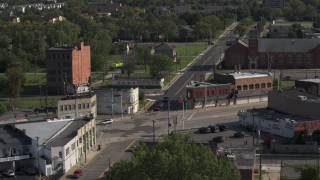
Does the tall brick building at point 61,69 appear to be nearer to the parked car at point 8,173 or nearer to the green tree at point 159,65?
the green tree at point 159,65

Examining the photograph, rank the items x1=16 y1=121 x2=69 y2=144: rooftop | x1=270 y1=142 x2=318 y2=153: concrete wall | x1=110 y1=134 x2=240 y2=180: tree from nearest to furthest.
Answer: x1=110 y1=134 x2=240 y2=180: tree < x1=16 y1=121 x2=69 y2=144: rooftop < x1=270 y1=142 x2=318 y2=153: concrete wall

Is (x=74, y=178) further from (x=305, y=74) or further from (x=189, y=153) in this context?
(x=305, y=74)

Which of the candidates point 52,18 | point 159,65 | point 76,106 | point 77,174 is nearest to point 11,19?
point 52,18

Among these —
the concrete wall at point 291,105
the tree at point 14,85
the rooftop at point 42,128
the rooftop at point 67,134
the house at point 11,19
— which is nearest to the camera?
the rooftop at point 67,134

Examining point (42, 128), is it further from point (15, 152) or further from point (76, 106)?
point (76, 106)

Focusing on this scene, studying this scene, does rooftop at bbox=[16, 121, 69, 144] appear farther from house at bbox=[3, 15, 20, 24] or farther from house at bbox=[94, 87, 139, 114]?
house at bbox=[3, 15, 20, 24]

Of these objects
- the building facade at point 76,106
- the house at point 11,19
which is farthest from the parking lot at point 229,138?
the house at point 11,19

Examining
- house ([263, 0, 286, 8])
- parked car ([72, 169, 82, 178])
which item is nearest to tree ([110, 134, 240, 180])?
parked car ([72, 169, 82, 178])
